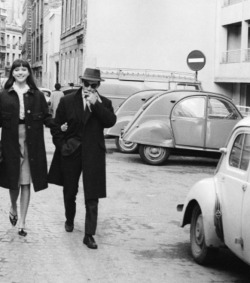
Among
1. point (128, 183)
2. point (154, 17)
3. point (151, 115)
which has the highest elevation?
point (154, 17)

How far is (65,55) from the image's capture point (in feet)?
151

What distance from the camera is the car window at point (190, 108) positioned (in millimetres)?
14531

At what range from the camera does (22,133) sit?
6965mm

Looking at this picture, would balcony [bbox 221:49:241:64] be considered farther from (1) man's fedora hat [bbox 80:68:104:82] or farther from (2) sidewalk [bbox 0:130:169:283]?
(1) man's fedora hat [bbox 80:68:104:82]

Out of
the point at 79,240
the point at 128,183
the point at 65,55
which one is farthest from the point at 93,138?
the point at 65,55

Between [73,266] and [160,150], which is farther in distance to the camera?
[160,150]

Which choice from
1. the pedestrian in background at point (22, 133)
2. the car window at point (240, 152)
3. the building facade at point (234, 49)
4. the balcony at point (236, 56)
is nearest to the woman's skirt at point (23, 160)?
the pedestrian in background at point (22, 133)

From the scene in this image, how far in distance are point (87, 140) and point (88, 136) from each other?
0.04 metres

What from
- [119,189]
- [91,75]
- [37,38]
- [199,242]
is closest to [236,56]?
[119,189]

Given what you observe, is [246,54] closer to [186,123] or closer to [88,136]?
[186,123]

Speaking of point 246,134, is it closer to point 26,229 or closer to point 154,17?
point 26,229

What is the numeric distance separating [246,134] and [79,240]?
2.25 metres

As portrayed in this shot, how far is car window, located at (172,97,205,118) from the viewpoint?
47.7ft

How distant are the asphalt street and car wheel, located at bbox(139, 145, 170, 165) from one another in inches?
157
